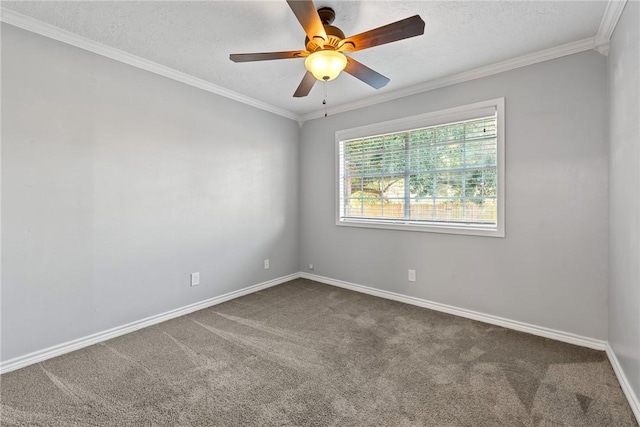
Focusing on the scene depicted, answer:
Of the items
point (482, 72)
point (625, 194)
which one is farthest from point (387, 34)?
point (625, 194)

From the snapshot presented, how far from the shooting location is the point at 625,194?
1846 millimetres

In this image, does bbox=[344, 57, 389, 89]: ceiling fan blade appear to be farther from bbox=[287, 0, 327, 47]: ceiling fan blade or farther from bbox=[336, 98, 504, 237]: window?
bbox=[336, 98, 504, 237]: window

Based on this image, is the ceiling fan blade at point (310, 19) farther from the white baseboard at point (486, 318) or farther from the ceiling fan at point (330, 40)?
the white baseboard at point (486, 318)

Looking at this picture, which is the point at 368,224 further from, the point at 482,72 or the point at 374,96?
the point at 482,72

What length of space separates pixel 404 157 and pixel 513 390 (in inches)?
95.8

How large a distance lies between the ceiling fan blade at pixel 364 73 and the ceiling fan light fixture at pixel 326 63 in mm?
113

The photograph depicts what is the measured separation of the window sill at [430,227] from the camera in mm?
2832

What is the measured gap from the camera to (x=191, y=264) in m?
3.13

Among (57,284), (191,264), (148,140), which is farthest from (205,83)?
(57,284)

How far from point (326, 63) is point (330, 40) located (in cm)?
13

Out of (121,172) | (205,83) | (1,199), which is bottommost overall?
(1,199)

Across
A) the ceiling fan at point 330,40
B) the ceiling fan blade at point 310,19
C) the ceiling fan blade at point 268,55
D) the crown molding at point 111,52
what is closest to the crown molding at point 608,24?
the ceiling fan at point 330,40

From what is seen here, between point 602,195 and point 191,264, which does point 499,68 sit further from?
point 191,264

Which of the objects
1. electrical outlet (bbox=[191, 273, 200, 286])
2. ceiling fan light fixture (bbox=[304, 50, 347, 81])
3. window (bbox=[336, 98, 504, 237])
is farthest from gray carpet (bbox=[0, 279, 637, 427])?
ceiling fan light fixture (bbox=[304, 50, 347, 81])
